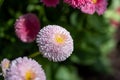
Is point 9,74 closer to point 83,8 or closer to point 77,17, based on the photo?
point 83,8

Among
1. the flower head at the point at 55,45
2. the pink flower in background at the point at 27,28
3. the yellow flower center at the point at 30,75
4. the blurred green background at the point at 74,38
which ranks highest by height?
the flower head at the point at 55,45

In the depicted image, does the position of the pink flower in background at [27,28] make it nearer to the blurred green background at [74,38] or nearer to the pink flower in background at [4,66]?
the blurred green background at [74,38]

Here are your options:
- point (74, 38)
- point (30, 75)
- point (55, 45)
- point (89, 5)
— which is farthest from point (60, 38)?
point (74, 38)

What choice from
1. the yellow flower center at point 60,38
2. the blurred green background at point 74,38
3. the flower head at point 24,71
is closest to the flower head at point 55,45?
the yellow flower center at point 60,38

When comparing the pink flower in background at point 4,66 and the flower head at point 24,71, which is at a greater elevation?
the flower head at point 24,71

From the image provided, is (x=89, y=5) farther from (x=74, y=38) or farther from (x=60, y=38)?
(x=74, y=38)

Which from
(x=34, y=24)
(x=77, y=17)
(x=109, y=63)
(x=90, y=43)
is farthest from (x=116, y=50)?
(x=34, y=24)

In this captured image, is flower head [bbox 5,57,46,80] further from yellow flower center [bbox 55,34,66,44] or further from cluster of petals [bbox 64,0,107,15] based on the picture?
cluster of petals [bbox 64,0,107,15]
